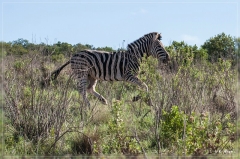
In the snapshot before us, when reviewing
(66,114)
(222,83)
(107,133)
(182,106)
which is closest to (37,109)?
(66,114)

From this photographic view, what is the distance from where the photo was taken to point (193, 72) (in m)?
6.90

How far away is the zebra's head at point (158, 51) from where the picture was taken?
984 cm

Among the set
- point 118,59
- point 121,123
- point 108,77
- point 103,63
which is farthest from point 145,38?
point 121,123

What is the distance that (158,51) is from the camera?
32.9 ft

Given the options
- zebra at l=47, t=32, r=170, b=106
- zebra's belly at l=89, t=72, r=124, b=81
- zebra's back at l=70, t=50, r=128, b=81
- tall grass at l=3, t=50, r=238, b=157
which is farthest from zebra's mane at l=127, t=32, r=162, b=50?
tall grass at l=3, t=50, r=238, b=157

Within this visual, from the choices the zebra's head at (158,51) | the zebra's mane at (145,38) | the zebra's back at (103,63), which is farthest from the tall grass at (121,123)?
the zebra's mane at (145,38)

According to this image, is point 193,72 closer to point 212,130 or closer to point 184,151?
point 212,130

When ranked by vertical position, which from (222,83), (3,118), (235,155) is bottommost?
(235,155)

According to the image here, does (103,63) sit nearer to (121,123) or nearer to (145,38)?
(145,38)

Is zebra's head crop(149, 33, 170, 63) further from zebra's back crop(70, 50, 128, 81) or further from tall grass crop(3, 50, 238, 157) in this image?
tall grass crop(3, 50, 238, 157)

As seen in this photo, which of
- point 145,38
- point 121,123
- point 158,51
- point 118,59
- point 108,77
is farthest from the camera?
point 145,38

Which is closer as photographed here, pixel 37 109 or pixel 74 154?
pixel 74 154

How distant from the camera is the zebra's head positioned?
9.84 meters

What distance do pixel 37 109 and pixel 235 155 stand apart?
9.00ft
